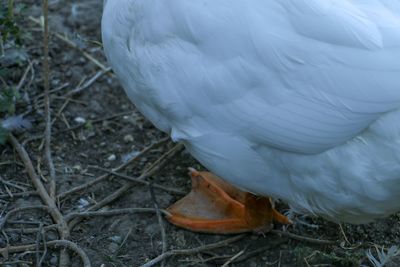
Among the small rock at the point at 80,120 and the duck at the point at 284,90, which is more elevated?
the duck at the point at 284,90

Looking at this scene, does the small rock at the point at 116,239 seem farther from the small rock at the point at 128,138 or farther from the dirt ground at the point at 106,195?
the small rock at the point at 128,138

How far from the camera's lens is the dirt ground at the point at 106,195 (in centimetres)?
309

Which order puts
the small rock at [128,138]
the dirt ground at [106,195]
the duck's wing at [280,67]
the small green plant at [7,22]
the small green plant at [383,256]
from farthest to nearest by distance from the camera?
the small rock at [128,138], the small green plant at [7,22], the dirt ground at [106,195], the small green plant at [383,256], the duck's wing at [280,67]

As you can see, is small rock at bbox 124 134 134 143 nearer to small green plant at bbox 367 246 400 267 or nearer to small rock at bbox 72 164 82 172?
small rock at bbox 72 164 82 172

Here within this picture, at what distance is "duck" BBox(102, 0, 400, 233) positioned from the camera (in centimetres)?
244

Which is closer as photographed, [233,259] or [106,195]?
[233,259]

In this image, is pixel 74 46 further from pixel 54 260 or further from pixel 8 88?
pixel 54 260

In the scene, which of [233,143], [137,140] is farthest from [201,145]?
[137,140]

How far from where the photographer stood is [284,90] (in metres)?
2.54

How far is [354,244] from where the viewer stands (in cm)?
320

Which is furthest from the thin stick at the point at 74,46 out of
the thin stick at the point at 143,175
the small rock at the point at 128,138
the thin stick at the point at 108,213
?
the thin stick at the point at 108,213

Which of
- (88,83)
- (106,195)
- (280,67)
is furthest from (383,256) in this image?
(88,83)

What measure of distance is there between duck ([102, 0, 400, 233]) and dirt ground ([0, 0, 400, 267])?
0.43m

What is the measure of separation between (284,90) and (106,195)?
3.86 ft
